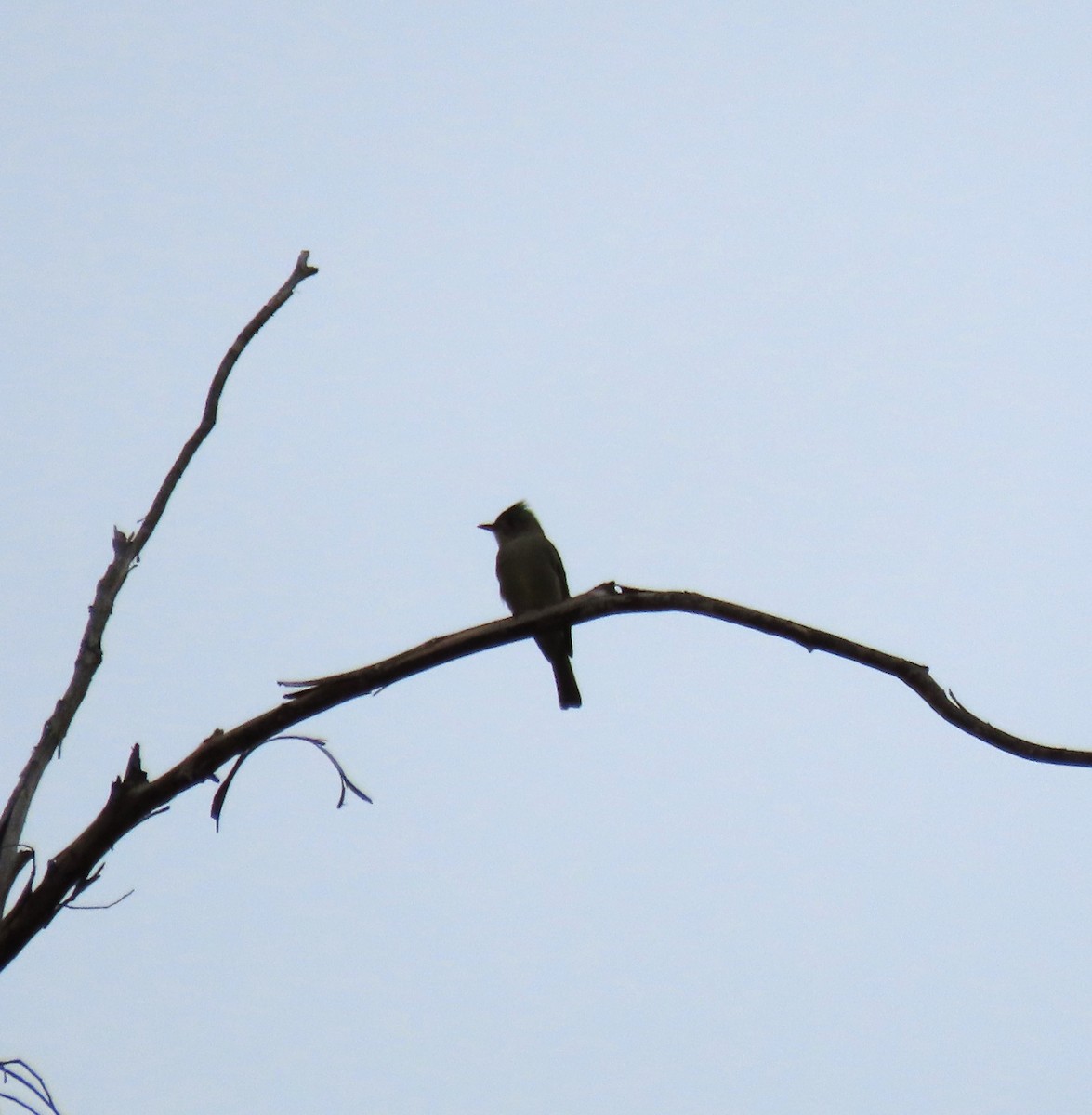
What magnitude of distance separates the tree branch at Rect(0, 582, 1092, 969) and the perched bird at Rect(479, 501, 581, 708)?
4733 mm

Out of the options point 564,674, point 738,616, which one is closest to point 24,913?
point 738,616

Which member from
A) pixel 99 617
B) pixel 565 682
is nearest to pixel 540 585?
pixel 565 682

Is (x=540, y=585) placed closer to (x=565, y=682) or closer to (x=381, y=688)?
(x=565, y=682)

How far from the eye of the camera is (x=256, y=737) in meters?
2.99

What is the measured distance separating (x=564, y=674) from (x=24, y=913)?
18.5 ft

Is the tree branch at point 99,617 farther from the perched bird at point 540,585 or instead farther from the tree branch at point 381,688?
the perched bird at point 540,585

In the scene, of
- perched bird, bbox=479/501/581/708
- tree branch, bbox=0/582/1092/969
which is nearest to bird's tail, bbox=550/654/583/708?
perched bird, bbox=479/501/581/708

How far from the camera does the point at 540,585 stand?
8188 millimetres

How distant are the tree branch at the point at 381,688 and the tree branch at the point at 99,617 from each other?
0.48ft

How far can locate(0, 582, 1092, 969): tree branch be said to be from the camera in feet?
9.08

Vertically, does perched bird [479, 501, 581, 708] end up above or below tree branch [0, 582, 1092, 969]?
above

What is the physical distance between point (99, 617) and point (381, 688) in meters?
0.72

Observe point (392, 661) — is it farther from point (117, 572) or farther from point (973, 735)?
point (973, 735)

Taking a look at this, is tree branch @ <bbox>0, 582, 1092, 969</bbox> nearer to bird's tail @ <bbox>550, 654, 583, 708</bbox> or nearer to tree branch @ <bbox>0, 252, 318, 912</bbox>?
tree branch @ <bbox>0, 252, 318, 912</bbox>
